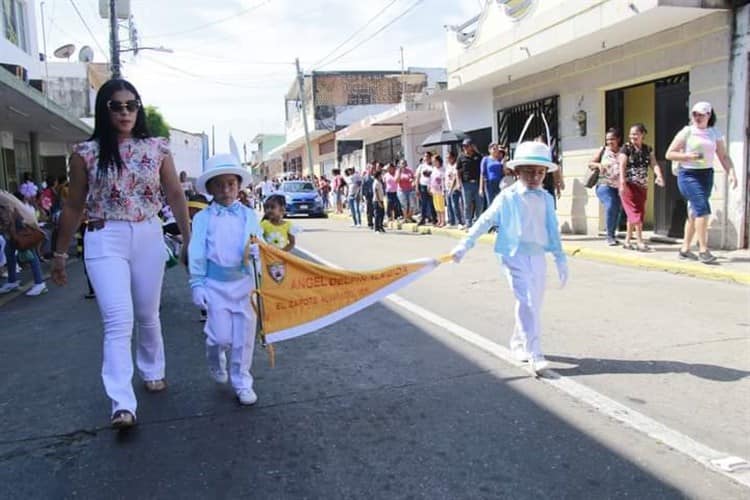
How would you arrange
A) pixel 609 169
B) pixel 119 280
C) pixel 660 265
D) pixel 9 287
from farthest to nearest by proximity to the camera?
pixel 609 169, pixel 9 287, pixel 660 265, pixel 119 280

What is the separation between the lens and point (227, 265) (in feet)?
13.9

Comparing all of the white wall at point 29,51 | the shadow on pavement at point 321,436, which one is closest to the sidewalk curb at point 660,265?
the shadow on pavement at point 321,436

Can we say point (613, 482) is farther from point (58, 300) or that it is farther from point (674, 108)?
point (674, 108)

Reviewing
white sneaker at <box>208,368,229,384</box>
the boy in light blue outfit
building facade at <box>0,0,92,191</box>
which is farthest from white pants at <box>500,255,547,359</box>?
building facade at <box>0,0,92,191</box>

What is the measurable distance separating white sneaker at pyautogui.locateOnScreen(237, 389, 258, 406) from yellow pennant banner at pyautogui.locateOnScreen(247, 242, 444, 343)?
37 cm

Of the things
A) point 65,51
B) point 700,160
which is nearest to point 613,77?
point 700,160

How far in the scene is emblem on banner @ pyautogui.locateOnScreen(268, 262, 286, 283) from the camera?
4.25m

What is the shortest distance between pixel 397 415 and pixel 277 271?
1147 mm

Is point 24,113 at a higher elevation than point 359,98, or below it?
below

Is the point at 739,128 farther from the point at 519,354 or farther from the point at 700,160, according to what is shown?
the point at 519,354

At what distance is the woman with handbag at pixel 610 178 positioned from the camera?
1091 cm

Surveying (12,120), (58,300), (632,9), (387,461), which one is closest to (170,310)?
(58,300)

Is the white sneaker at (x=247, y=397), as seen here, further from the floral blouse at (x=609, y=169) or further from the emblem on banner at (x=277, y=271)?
the floral blouse at (x=609, y=169)

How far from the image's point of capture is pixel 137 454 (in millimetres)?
3600
